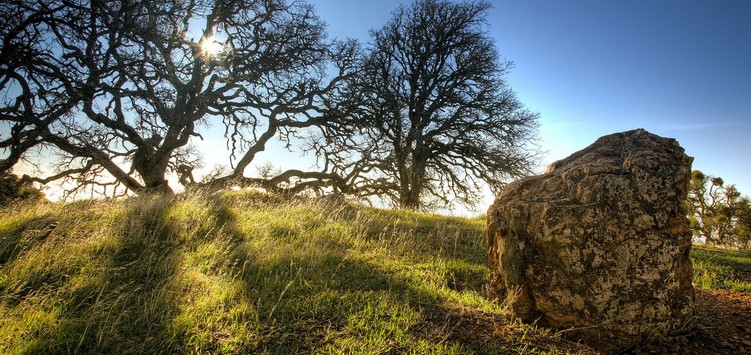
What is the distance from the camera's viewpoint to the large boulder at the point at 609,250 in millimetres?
2973

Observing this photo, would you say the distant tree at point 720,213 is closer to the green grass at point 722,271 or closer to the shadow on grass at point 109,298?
the green grass at point 722,271

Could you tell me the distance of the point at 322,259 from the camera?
466 centimetres

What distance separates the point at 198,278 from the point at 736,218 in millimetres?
26046

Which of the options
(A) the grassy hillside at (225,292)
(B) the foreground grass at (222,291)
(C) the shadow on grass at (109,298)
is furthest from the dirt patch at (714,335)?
(C) the shadow on grass at (109,298)

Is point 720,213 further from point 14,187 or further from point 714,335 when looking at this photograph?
point 14,187

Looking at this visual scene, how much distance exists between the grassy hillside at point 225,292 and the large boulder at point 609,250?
0.34 metres

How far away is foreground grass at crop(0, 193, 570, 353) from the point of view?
9.32 ft

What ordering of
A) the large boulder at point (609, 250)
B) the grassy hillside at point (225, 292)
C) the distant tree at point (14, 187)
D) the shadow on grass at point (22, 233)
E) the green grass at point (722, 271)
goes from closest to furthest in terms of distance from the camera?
the grassy hillside at point (225, 292), the large boulder at point (609, 250), the shadow on grass at point (22, 233), the green grass at point (722, 271), the distant tree at point (14, 187)

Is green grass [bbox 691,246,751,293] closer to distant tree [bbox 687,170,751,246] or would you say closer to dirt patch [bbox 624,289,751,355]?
dirt patch [bbox 624,289,751,355]

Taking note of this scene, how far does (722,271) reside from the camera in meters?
5.52

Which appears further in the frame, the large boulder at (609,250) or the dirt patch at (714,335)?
the large boulder at (609,250)

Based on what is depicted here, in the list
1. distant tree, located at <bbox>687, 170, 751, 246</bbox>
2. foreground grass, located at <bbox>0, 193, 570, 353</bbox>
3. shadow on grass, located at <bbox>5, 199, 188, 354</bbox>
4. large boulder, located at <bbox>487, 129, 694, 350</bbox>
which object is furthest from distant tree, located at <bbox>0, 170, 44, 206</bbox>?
distant tree, located at <bbox>687, 170, 751, 246</bbox>

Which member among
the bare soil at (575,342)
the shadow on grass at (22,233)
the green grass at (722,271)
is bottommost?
the bare soil at (575,342)

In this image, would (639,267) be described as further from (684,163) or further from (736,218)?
(736,218)
